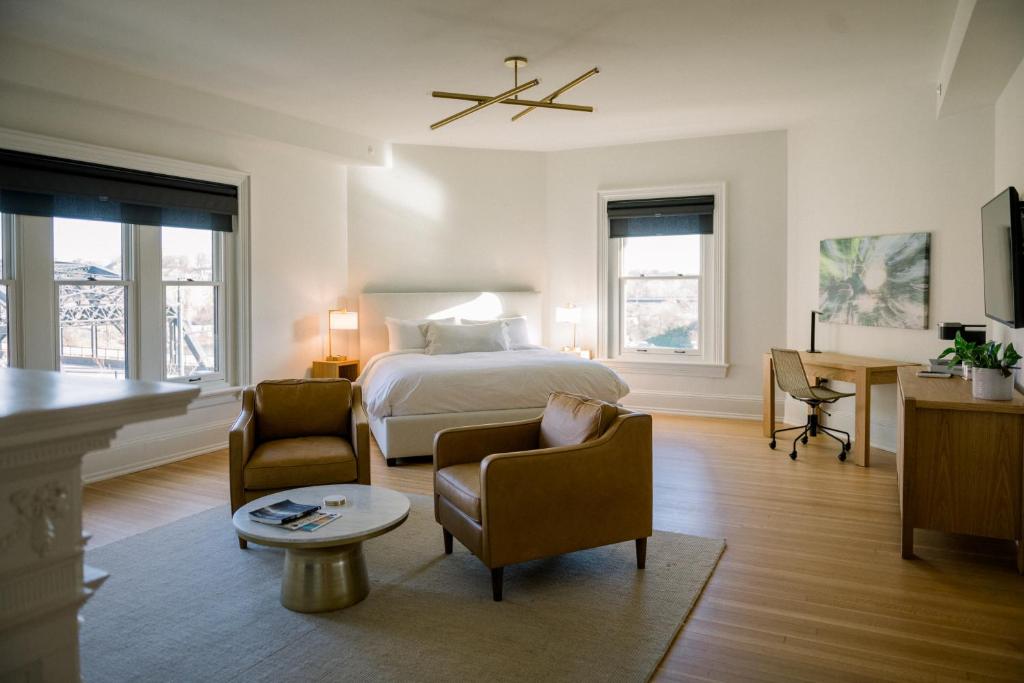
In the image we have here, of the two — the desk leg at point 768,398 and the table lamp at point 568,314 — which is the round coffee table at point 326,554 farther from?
the table lamp at point 568,314

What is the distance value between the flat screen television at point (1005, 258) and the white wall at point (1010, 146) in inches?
9.5

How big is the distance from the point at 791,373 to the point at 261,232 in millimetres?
4822

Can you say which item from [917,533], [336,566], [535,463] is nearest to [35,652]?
[336,566]

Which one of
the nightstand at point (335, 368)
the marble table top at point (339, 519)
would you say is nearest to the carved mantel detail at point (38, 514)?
the marble table top at point (339, 519)

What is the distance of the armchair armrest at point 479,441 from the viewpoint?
3764mm

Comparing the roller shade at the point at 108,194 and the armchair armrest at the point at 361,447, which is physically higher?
the roller shade at the point at 108,194

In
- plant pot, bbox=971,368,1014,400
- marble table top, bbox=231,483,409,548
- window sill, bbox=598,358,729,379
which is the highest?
plant pot, bbox=971,368,1014,400

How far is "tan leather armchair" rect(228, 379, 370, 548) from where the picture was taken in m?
3.86

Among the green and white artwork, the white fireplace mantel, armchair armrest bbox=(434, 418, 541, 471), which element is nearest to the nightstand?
armchair armrest bbox=(434, 418, 541, 471)

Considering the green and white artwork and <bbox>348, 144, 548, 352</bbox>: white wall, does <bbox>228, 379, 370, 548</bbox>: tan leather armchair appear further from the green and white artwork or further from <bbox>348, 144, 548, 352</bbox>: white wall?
the green and white artwork

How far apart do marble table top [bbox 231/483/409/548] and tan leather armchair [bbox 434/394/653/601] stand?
315 mm

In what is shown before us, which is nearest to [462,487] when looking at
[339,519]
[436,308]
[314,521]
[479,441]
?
[479,441]

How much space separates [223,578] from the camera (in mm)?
3461

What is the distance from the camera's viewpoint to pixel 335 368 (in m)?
7.15
